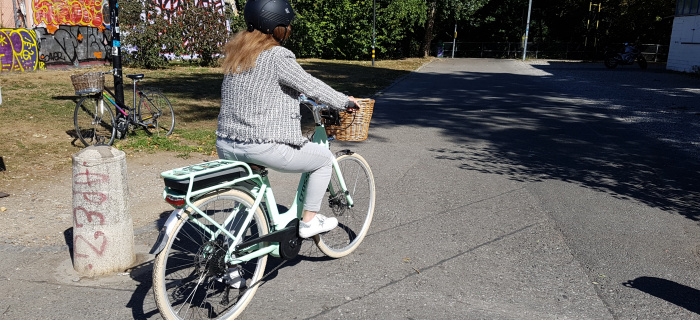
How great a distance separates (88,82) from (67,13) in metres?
15.7

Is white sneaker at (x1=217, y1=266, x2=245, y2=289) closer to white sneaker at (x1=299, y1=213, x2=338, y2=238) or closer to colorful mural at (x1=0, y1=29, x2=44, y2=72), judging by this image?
white sneaker at (x1=299, y1=213, x2=338, y2=238)

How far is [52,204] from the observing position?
18.7 feet

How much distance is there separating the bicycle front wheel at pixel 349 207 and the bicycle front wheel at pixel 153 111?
17.2 ft

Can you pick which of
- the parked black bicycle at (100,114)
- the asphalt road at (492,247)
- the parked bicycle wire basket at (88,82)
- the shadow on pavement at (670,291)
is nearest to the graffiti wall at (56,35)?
the parked black bicycle at (100,114)

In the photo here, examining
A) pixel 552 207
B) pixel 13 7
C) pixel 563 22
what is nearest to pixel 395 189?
pixel 552 207

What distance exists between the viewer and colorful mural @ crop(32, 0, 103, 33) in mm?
20308

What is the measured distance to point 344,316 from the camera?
11.6 ft

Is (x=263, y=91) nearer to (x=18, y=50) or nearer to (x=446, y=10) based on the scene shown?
(x=18, y=50)

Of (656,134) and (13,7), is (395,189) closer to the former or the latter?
(656,134)

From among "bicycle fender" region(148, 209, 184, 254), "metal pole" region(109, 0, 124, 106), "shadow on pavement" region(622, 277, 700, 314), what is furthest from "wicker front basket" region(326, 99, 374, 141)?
"metal pole" region(109, 0, 124, 106)

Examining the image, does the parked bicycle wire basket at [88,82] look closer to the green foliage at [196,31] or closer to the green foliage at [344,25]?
the green foliage at [196,31]

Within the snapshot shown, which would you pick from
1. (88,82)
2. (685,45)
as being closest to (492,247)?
(88,82)

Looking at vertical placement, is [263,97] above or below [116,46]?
below

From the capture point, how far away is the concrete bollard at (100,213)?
3.86 m
